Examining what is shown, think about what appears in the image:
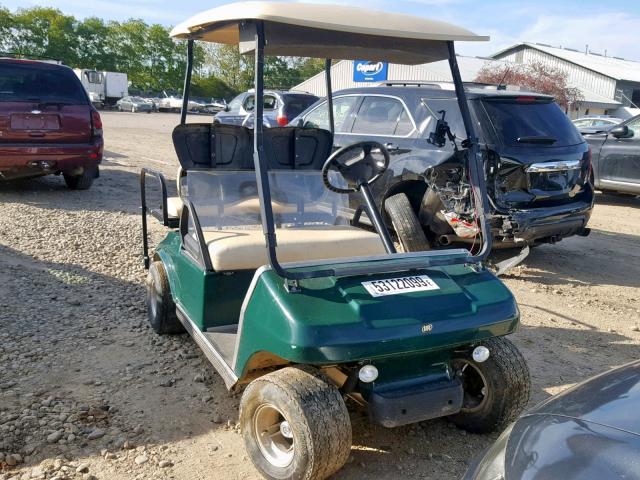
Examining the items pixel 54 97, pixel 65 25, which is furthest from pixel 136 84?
pixel 54 97

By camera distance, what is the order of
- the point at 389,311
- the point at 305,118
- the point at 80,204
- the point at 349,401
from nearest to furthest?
the point at 389,311 → the point at 349,401 → the point at 305,118 → the point at 80,204

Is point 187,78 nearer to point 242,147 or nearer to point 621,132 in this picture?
point 242,147

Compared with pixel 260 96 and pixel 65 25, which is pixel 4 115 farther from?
pixel 65 25

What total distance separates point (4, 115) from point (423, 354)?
6.89 m

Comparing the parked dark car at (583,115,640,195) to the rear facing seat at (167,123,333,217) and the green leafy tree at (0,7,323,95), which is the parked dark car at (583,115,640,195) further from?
the green leafy tree at (0,7,323,95)

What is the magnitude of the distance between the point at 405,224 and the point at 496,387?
2.82 m

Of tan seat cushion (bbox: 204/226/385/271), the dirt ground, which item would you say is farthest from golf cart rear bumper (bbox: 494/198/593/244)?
tan seat cushion (bbox: 204/226/385/271)

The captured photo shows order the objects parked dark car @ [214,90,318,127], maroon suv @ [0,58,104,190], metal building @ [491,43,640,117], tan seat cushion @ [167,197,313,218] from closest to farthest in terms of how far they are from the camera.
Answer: tan seat cushion @ [167,197,313,218] → maroon suv @ [0,58,104,190] → parked dark car @ [214,90,318,127] → metal building @ [491,43,640,117]

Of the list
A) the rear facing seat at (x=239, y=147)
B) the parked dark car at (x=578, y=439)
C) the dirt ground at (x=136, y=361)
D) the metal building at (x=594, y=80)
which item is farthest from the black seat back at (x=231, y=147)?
the metal building at (x=594, y=80)

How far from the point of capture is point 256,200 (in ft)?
12.8

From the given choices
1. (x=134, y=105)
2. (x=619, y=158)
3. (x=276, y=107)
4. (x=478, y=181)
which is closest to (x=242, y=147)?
(x=478, y=181)

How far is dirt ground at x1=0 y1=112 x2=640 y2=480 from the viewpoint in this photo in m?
3.04

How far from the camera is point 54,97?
332 inches

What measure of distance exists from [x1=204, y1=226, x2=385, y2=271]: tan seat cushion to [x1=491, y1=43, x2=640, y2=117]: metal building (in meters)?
36.5
